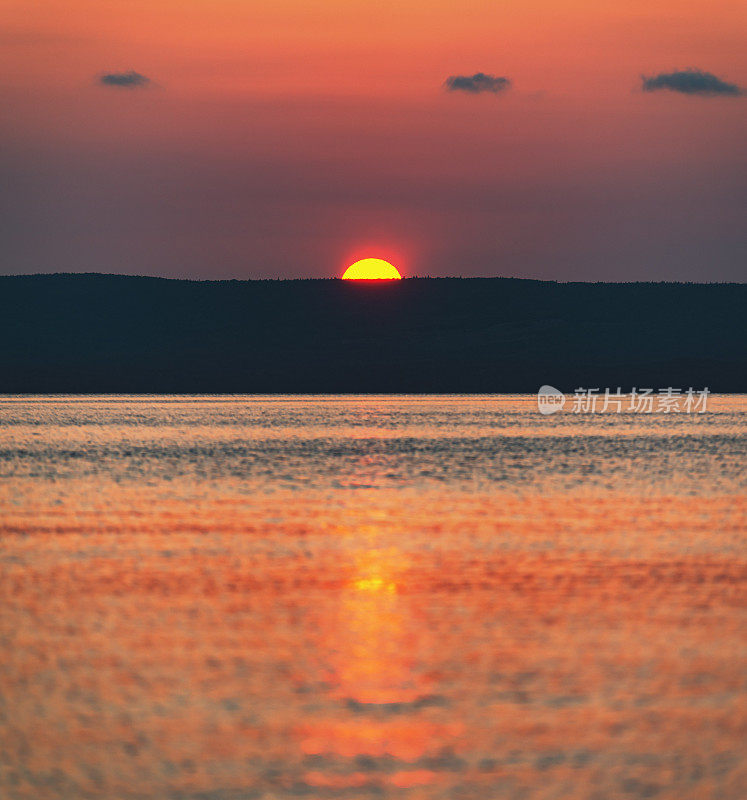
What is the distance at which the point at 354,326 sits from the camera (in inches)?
5561

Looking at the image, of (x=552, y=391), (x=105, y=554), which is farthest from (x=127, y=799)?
(x=552, y=391)

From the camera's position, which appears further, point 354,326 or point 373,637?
point 354,326

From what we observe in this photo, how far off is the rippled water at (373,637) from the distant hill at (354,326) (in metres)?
83.9

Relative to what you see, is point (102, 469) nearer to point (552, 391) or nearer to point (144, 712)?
point (144, 712)

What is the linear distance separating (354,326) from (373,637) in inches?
5162

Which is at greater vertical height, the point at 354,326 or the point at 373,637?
the point at 354,326

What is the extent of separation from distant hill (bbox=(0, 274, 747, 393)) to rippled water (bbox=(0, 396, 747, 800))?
83.9 meters

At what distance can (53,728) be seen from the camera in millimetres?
8172

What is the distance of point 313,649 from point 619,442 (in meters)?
24.4

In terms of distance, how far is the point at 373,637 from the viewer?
34.4 ft

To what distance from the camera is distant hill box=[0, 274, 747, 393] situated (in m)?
116

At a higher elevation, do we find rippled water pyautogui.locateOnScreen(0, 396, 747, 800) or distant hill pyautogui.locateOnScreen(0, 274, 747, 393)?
distant hill pyautogui.locateOnScreen(0, 274, 747, 393)

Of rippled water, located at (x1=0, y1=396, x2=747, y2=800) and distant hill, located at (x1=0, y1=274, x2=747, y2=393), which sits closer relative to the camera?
rippled water, located at (x1=0, y1=396, x2=747, y2=800)

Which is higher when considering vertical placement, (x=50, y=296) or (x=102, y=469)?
(x=50, y=296)
